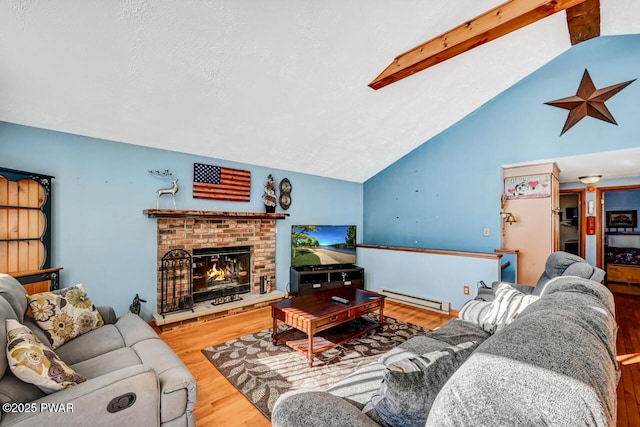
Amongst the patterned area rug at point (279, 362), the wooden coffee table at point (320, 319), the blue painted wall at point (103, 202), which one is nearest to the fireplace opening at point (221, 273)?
the blue painted wall at point (103, 202)

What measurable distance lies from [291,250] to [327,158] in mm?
1655

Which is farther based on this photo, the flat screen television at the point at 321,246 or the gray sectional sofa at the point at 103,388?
the flat screen television at the point at 321,246

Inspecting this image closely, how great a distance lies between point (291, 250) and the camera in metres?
4.60

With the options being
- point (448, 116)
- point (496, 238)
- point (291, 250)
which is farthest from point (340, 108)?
point (496, 238)

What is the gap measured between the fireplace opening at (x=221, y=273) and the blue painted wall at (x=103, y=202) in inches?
21.0

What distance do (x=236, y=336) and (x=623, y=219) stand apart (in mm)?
7530

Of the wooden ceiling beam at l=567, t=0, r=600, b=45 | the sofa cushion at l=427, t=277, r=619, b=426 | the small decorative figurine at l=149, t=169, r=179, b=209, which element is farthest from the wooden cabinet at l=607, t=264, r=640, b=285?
the small decorative figurine at l=149, t=169, r=179, b=209

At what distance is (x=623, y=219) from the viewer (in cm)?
546

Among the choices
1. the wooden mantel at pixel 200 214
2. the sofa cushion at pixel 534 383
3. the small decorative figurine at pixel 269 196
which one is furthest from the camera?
the small decorative figurine at pixel 269 196

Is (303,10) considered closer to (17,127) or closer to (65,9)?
(65,9)

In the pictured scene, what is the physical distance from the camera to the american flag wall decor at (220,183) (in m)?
3.63

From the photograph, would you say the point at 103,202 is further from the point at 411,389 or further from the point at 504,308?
the point at 504,308

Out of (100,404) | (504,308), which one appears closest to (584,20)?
(504,308)

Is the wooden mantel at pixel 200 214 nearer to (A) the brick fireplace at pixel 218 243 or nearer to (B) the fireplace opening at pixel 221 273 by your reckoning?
(A) the brick fireplace at pixel 218 243
